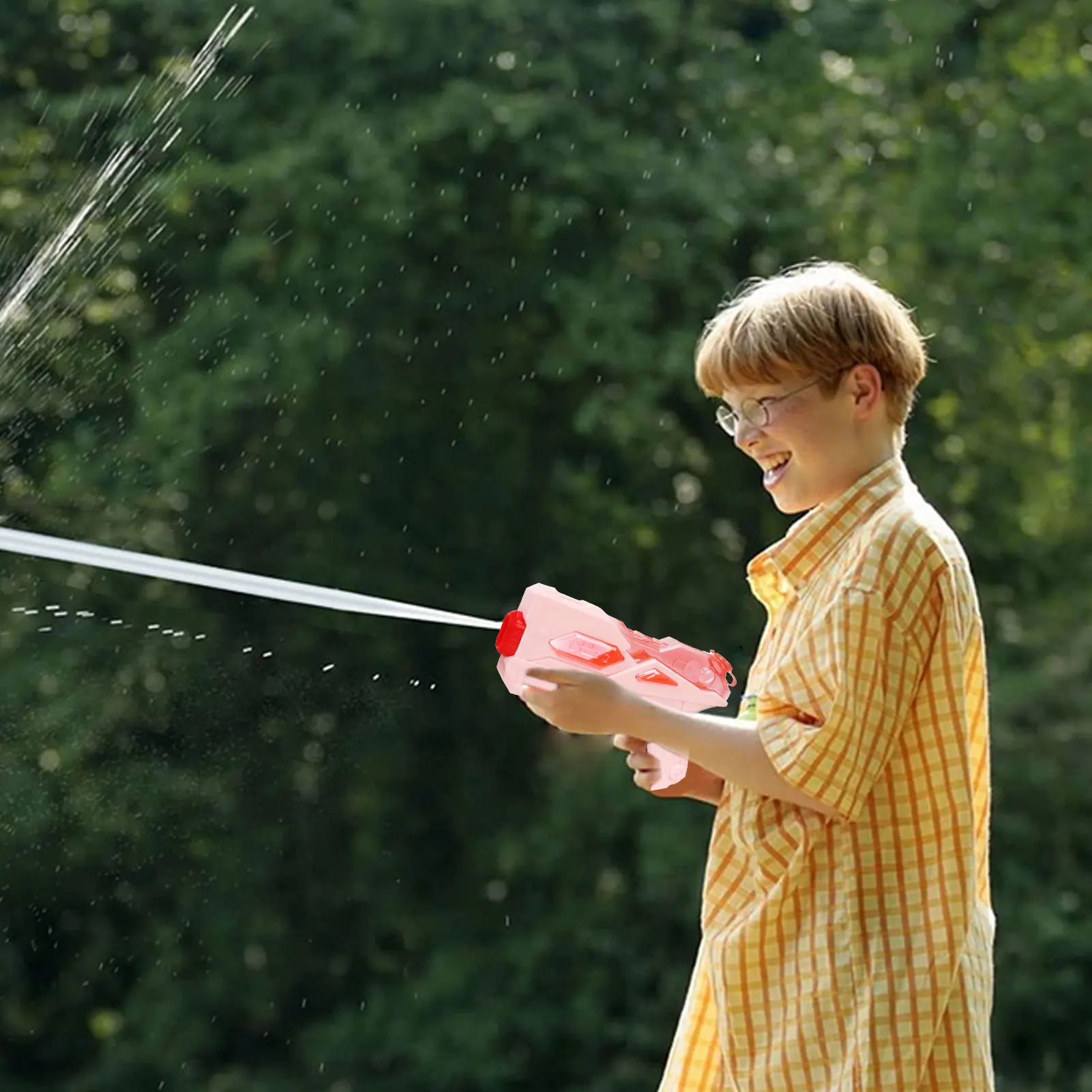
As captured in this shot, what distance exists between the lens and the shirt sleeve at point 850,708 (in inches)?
71.4

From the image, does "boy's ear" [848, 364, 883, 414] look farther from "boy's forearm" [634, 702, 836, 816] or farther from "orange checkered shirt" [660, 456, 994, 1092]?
"boy's forearm" [634, 702, 836, 816]

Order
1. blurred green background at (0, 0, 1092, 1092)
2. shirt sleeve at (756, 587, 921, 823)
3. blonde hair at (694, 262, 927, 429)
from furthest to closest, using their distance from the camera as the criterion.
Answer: blurred green background at (0, 0, 1092, 1092)
blonde hair at (694, 262, 927, 429)
shirt sleeve at (756, 587, 921, 823)

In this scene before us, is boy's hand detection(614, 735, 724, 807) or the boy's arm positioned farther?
boy's hand detection(614, 735, 724, 807)

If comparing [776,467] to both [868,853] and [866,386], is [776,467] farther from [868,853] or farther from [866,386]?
[868,853]

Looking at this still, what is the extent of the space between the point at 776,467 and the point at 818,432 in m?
0.06

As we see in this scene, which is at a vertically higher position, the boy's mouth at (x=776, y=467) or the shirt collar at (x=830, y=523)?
the boy's mouth at (x=776, y=467)

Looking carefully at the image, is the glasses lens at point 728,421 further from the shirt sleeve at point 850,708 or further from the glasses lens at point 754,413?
the shirt sleeve at point 850,708

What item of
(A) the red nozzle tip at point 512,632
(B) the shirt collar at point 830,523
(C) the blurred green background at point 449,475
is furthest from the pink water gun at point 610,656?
(C) the blurred green background at point 449,475

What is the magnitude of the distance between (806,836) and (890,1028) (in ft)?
0.56

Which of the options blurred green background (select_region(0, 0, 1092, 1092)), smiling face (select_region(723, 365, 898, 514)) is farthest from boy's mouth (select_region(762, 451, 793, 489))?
blurred green background (select_region(0, 0, 1092, 1092))

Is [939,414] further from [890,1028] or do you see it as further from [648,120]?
[890,1028]

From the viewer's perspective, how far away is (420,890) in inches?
253

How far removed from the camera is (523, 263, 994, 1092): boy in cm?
182

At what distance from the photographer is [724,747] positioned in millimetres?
1848
